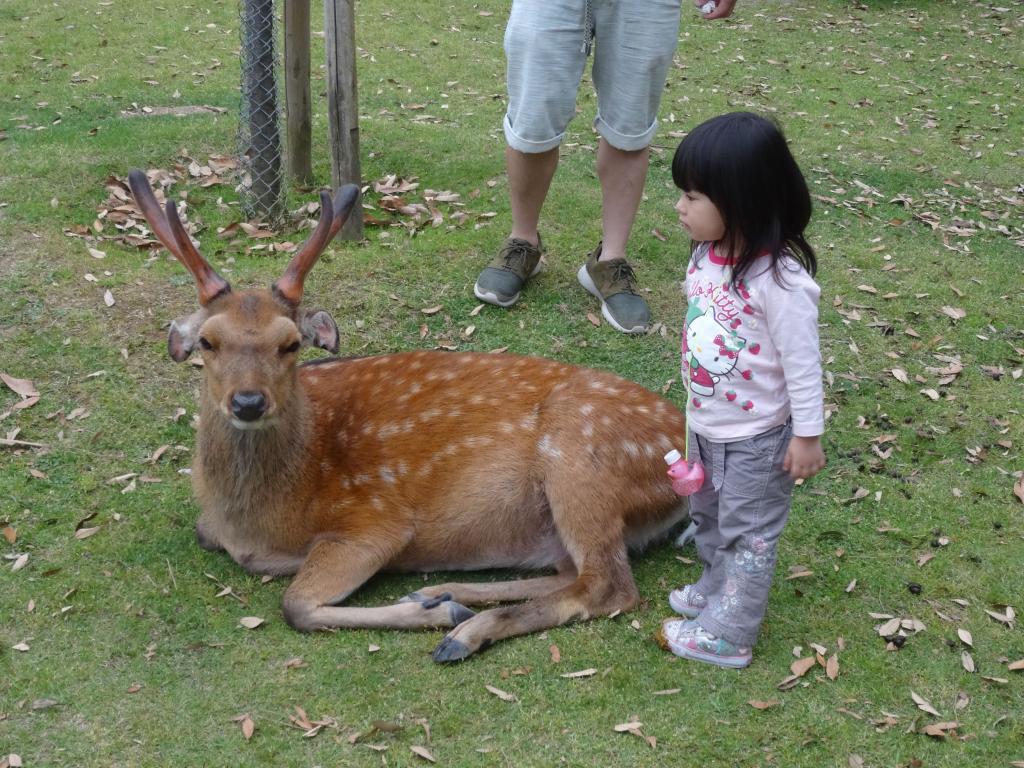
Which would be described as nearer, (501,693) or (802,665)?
(501,693)

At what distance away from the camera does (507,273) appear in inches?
243

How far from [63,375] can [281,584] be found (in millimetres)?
1987

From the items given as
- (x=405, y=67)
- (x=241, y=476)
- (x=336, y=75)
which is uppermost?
(x=336, y=75)

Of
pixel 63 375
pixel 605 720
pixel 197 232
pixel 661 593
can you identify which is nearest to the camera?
pixel 605 720

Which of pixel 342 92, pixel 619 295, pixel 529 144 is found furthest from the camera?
pixel 342 92

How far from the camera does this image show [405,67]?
1123 cm

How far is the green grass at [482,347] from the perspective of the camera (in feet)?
11.4

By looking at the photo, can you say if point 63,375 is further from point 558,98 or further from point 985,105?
point 985,105

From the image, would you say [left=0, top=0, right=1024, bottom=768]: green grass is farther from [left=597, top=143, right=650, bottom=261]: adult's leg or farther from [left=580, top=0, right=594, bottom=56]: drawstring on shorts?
[left=580, top=0, right=594, bottom=56]: drawstring on shorts

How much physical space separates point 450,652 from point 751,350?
149cm

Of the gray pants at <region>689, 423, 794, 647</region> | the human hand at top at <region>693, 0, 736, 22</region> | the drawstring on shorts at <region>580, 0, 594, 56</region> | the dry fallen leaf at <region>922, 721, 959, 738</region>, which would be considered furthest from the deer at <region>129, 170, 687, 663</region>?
A: the human hand at top at <region>693, 0, 736, 22</region>

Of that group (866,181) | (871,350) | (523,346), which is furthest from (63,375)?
(866,181)

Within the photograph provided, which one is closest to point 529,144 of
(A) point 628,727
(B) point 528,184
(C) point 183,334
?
(B) point 528,184

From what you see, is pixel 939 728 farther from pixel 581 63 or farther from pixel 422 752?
pixel 581 63
